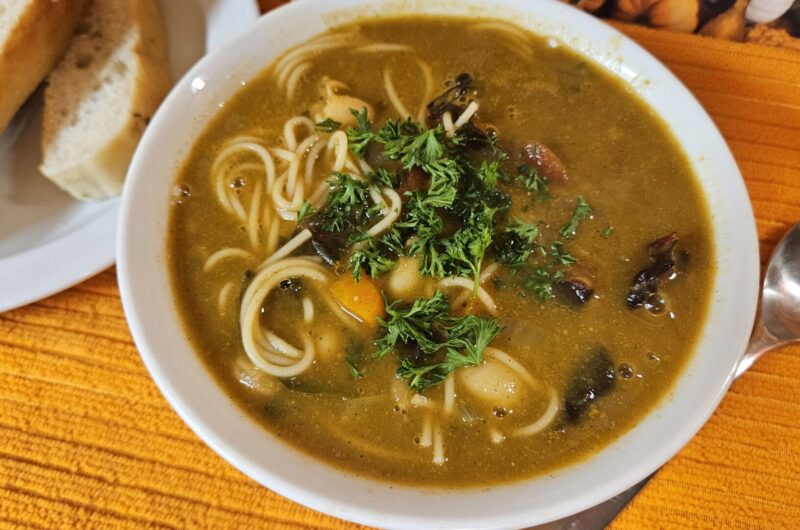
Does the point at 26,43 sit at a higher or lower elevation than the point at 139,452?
higher

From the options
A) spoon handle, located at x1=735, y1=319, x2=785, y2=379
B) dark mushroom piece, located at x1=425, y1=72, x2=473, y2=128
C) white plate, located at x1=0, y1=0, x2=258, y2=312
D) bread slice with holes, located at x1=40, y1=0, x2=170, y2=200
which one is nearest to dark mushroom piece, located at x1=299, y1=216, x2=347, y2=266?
dark mushroom piece, located at x1=425, y1=72, x2=473, y2=128

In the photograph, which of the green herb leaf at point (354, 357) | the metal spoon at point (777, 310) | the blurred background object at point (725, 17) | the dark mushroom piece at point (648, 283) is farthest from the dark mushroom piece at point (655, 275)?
the blurred background object at point (725, 17)

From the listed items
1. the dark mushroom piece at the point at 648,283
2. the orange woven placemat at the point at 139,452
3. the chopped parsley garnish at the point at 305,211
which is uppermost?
the chopped parsley garnish at the point at 305,211

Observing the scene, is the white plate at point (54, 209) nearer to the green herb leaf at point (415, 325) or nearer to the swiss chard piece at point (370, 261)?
the swiss chard piece at point (370, 261)

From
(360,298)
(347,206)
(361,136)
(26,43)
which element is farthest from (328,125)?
(26,43)

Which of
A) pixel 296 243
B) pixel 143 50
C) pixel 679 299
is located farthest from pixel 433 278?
pixel 143 50

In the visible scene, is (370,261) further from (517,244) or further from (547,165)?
(547,165)
